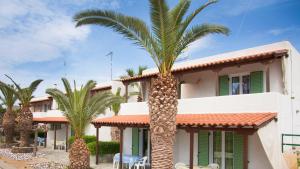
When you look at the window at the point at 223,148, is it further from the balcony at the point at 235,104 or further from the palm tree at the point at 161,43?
the palm tree at the point at 161,43

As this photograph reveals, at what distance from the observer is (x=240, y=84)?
17.8 meters

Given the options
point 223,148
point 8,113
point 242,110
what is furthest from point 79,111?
point 8,113

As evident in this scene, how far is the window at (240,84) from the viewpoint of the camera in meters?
17.5

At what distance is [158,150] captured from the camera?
12492 mm

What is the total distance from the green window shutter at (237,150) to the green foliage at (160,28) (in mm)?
5699

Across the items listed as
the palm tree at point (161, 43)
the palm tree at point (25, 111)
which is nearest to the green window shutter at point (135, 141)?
the palm tree at point (161, 43)

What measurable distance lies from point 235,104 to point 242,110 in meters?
0.49

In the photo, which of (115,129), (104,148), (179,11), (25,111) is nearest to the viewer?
(179,11)

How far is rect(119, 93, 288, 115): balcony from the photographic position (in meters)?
14.2

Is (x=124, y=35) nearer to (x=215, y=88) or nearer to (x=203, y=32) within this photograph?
(x=203, y=32)

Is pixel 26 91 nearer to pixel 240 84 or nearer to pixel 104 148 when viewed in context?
pixel 104 148

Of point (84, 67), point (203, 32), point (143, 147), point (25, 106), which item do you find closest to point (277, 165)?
point (203, 32)

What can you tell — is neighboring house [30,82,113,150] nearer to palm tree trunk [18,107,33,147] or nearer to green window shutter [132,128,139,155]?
palm tree trunk [18,107,33,147]

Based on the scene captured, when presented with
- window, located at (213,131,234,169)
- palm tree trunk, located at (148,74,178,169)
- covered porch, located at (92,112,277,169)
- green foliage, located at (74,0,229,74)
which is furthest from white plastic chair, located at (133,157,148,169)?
green foliage, located at (74,0,229,74)
